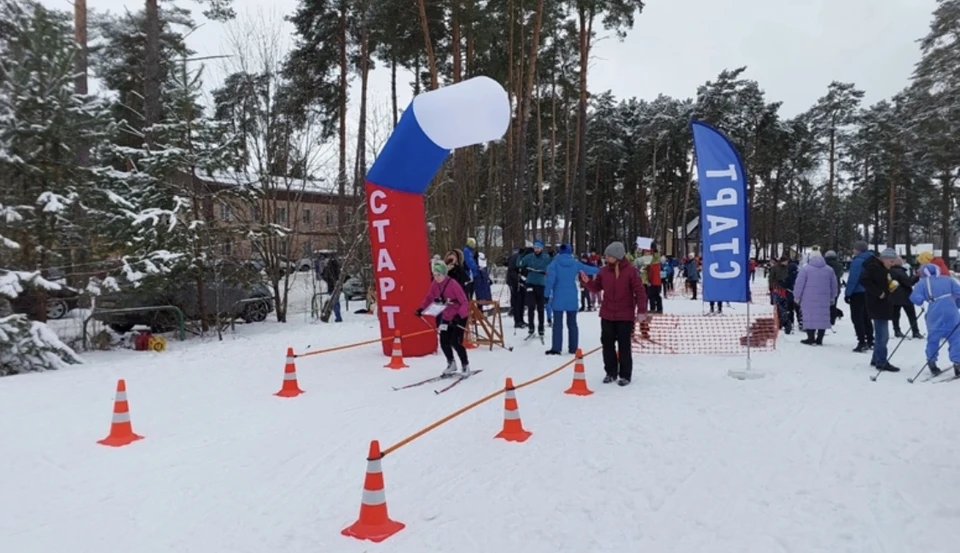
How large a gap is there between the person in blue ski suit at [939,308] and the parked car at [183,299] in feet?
42.9

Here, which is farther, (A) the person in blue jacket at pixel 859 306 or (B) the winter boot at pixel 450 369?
(A) the person in blue jacket at pixel 859 306

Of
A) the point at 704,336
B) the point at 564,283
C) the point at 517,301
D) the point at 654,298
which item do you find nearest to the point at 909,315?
the point at 704,336

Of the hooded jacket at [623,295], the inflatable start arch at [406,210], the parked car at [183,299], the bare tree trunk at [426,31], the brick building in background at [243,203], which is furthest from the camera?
the bare tree trunk at [426,31]

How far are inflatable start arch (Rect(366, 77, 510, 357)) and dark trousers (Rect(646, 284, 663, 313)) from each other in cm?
807

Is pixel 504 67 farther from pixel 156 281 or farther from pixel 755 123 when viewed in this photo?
pixel 755 123

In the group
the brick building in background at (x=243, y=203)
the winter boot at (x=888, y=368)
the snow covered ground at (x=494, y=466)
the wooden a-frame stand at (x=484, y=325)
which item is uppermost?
the brick building in background at (x=243, y=203)

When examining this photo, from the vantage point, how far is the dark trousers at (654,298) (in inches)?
672

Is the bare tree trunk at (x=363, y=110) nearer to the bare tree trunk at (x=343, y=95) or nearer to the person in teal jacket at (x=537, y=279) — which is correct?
the bare tree trunk at (x=343, y=95)

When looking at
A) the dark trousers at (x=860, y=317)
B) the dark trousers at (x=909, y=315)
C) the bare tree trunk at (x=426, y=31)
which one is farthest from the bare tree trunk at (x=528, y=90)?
the dark trousers at (x=860, y=317)

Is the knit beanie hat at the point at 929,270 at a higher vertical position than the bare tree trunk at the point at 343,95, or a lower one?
lower

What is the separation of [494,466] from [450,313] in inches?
141

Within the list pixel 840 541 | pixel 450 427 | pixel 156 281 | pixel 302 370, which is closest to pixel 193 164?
pixel 156 281

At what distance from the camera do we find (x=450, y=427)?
654 centimetres

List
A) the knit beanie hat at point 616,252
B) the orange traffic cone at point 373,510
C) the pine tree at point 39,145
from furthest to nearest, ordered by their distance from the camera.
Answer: the pine tree at point 39,145 → the knit beanie hat at point 616,252 → the orange traffic cone at point 373,510
